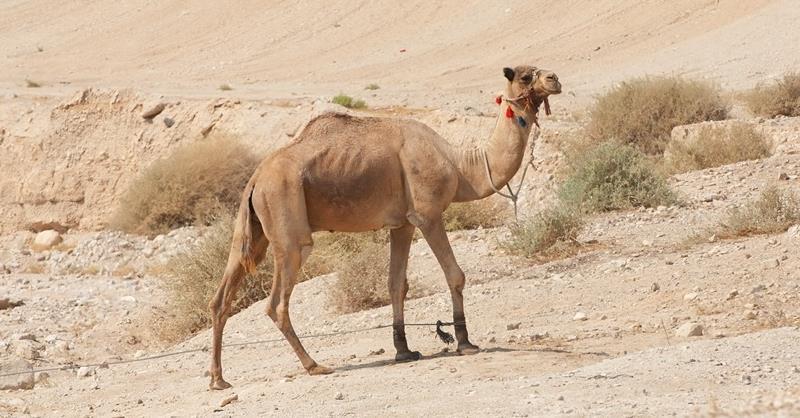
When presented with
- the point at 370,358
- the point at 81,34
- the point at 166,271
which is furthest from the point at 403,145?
the point at 81,34

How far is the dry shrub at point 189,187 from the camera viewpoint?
84.4 ft

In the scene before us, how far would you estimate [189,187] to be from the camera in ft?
85.0

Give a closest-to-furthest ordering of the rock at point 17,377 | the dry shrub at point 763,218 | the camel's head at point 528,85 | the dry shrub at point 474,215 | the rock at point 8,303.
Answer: the camel's head at point 528,85 < the rock at point 17,377 < the dry shrub at point 763,218 < the dry shrub at point 474,215 < the rock at point 8,303

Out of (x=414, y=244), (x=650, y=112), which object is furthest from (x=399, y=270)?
(x=650, y=112)

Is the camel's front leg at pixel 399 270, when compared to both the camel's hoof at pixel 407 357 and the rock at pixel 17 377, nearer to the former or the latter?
the camel's hoof at pixel 407 357

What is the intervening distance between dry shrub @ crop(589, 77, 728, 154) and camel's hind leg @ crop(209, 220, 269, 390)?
13.1m

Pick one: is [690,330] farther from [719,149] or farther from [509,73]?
[719,149]

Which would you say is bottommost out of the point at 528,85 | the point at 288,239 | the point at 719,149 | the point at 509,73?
the point at 719,149

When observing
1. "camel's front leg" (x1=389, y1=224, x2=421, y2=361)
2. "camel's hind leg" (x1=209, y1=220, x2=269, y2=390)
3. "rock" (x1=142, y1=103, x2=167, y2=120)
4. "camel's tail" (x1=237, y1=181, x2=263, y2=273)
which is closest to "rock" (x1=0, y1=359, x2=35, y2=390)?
"camel's hind leg" (x1=209, y1=220, x2=269, y2=390)

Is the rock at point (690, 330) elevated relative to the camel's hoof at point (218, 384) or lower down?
lower down

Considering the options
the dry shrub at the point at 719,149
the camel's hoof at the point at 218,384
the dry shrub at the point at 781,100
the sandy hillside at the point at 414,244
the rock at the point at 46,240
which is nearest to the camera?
the sandy hillside at the point at 414,244

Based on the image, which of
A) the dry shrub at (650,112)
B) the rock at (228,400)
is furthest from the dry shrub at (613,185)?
the rock at (228,400)

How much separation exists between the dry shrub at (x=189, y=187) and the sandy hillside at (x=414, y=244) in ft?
1.68

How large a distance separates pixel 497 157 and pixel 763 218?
493 cm
